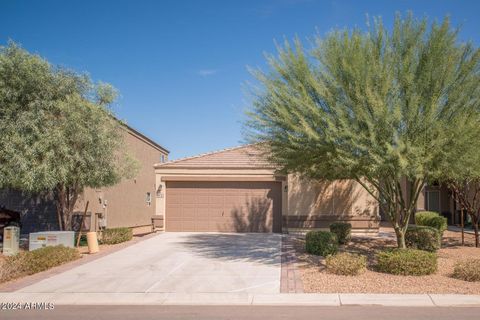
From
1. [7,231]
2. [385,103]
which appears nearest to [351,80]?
[385,103]

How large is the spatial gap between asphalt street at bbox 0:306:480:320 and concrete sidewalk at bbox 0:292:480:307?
306 millimetres

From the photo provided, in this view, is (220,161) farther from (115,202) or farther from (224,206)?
(115,202)

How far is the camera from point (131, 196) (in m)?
27.5

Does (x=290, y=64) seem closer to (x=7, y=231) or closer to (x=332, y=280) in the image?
(x=332, y=280)

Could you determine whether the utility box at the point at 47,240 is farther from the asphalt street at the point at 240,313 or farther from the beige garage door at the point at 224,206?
the asphalt street at the point at 240,313

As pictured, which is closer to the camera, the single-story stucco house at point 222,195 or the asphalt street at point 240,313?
the asphalt street at point 240,313

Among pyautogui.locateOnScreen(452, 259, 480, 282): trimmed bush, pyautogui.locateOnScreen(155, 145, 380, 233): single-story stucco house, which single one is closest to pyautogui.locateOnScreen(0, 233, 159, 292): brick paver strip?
pyautogui.locateOnScreen(155, 145, 380, 233): single-story stucco house

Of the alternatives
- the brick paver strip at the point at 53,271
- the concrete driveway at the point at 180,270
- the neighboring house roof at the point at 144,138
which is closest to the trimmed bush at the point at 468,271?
the concrete driveway at the point at 180,270

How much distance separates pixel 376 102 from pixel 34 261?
988cm

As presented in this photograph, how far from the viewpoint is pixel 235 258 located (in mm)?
14125

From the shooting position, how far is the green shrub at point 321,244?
553 inches

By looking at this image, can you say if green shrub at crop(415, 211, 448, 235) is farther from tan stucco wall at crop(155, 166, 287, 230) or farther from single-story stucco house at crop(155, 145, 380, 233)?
tan stucco wall at crop(155, 166, 287, 230)

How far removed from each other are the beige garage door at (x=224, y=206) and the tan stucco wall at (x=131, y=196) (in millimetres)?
2638

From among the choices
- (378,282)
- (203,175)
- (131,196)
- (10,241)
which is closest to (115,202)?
(131,196)
